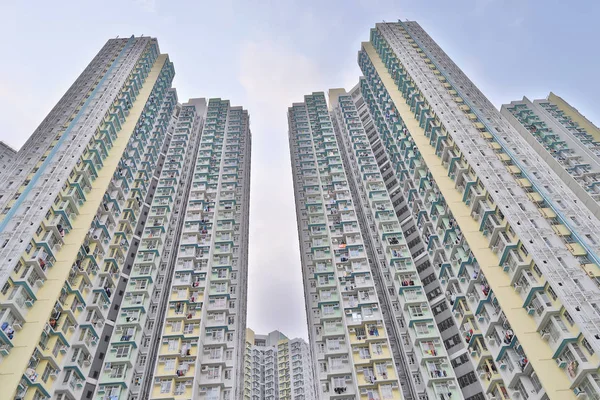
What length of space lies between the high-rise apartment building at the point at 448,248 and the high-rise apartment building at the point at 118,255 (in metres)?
12.2

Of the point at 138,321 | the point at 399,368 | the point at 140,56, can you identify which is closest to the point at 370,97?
the point at 140,56

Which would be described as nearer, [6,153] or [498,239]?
[498,239]

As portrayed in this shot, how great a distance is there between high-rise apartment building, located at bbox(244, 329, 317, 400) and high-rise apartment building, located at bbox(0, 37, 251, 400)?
161 feet

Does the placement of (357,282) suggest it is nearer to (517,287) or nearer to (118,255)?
(517,287)

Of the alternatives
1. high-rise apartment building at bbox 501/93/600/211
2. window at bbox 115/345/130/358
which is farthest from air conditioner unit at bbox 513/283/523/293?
window at bbox 115/345/130/358

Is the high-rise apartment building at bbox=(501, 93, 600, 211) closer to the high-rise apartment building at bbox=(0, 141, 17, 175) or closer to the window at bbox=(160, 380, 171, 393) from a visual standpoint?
the window at bbox=(160, 380, 171, 393)

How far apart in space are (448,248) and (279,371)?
248 feet

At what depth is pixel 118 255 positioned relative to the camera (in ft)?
176

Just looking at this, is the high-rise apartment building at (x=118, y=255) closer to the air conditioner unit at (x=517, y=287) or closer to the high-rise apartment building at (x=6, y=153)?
the high-rise apartment building at (x=6, y=153)

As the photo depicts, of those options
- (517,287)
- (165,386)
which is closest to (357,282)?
(517,287)

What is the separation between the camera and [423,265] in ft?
194

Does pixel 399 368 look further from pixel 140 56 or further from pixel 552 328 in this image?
pixel 140 56

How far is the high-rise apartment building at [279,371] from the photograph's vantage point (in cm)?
10469

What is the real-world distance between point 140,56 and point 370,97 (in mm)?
42029
